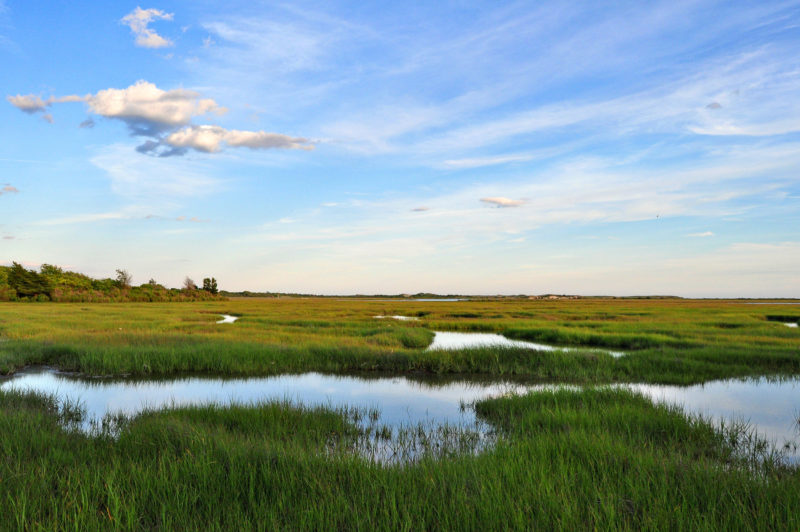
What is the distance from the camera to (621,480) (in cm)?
449

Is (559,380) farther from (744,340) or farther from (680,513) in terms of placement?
(744,340)

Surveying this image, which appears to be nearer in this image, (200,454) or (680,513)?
(680,513)

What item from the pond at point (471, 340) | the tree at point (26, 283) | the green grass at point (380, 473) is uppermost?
the tree at point (26, 283)

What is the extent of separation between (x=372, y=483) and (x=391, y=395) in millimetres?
6449

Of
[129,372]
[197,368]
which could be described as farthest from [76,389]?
[197,368]

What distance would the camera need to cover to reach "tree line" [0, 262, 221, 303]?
49.8m

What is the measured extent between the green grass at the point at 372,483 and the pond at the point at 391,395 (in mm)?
A: 1798

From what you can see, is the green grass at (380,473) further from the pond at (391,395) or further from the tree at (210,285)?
the tree at (210,285)

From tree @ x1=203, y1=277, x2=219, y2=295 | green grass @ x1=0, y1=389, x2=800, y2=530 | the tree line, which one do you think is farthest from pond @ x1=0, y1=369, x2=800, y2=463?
tree @ x1=203, y1=277, x2=219, y2=295

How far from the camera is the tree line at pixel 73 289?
49750mm

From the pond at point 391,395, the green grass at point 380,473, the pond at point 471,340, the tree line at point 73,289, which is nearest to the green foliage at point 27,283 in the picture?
the tree line at point 73,289

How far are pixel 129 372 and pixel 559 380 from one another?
1194cm

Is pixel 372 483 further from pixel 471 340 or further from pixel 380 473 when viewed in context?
pixel 471 340

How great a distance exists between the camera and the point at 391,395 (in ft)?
34.9
